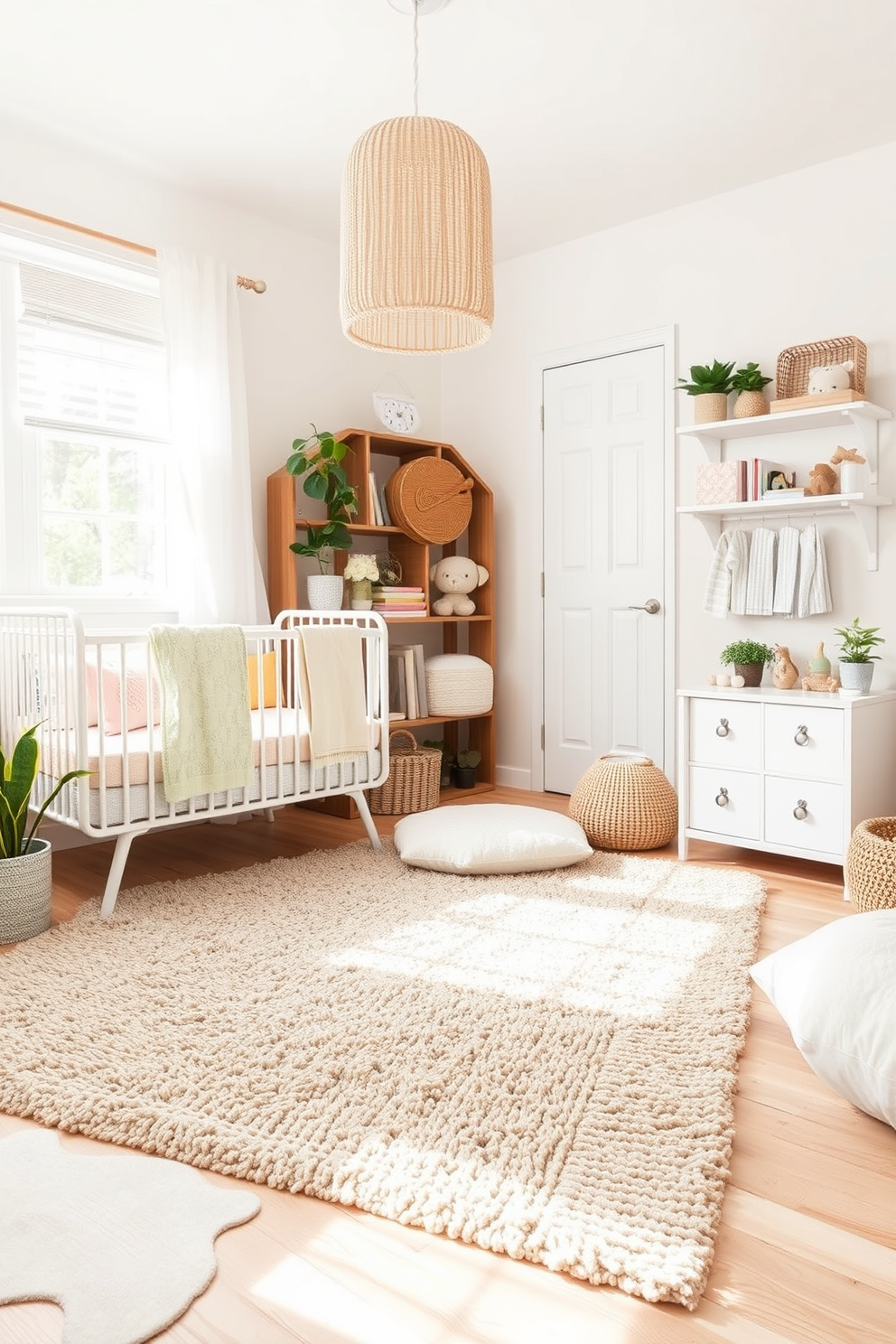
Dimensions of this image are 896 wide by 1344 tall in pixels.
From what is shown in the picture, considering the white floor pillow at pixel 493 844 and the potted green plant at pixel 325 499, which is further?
the potted green plant at pixel 325 499

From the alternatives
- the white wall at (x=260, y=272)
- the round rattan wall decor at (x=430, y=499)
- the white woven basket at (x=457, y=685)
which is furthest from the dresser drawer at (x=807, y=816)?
the white wall at (x=260, y=272)

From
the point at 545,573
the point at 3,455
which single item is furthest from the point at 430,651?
the point at 3,455

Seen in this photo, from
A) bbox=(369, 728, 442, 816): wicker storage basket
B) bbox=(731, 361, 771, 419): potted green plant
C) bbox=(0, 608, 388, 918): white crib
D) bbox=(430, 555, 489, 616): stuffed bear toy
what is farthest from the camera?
bbox=(430, 555, 489, 616): stuffed bear toy

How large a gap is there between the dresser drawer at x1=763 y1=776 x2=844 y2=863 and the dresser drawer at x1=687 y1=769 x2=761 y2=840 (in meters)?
0.04

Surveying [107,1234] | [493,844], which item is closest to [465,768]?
[493,844]

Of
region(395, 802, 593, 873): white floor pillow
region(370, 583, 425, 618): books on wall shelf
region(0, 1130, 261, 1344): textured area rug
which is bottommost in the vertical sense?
region(0, 1130, 261, 1344): textured area rug

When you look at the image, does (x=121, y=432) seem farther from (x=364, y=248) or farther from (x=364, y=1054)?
(x=364, y=1054)

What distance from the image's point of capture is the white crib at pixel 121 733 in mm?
2326

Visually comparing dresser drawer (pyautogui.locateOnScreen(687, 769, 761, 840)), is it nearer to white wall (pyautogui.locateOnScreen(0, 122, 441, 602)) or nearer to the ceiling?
white wall (pyautogui.locateOnScreen(0, 122, 441, 602))

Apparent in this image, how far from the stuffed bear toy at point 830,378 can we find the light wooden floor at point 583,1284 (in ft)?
7.41

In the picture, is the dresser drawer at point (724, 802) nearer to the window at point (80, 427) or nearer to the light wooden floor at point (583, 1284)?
the light wooden floor at point (583, 1284)

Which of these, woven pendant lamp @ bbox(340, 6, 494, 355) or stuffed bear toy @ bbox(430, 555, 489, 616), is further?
stuffed bear toy @ bbox(430, 555, 489, 616)

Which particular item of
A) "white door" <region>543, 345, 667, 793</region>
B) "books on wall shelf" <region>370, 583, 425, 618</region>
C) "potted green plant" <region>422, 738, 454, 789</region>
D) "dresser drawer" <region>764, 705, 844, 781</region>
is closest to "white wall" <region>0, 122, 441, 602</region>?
"books on wall shelf" <region>370, 583, 425, 618</region>

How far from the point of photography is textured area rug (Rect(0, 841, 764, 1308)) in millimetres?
1255
